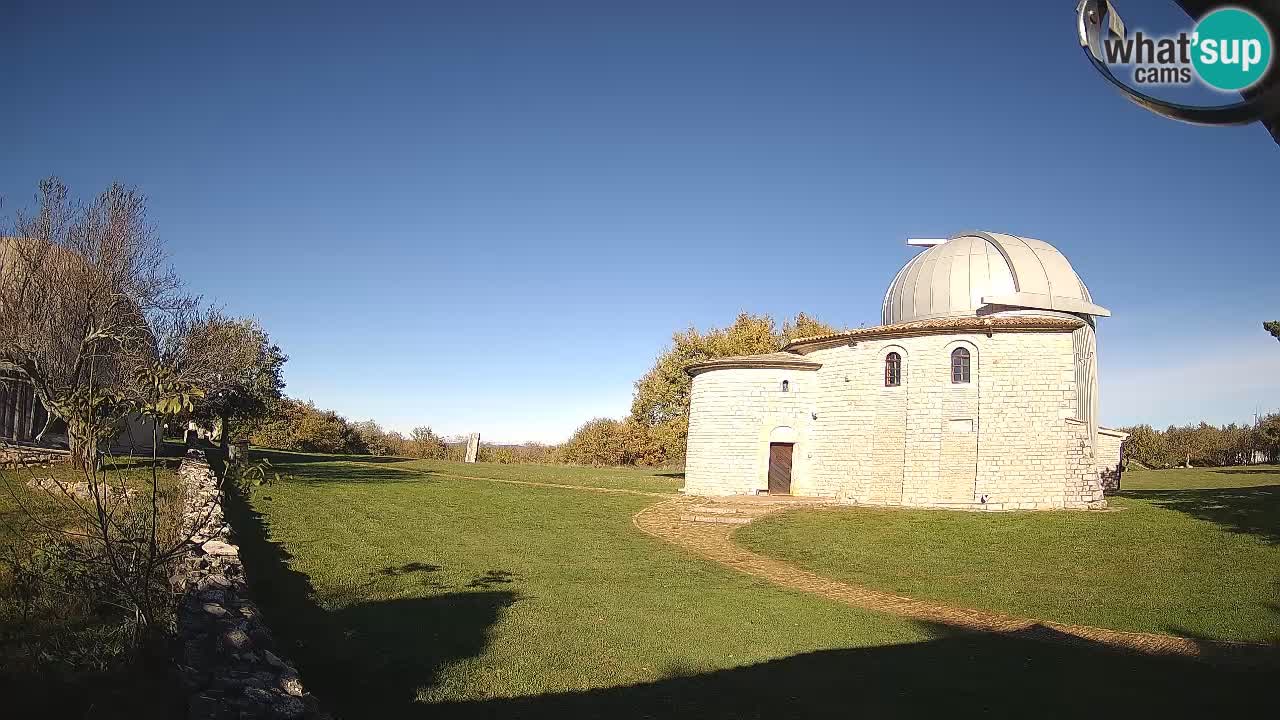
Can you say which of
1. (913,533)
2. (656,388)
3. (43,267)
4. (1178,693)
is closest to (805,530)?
(913,533)

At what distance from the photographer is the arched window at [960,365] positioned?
22.8 meters

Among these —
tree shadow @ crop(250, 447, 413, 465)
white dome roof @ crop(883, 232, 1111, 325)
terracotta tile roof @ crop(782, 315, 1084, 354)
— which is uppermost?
white dome roof @ crop(883, 232, 1111, 325)

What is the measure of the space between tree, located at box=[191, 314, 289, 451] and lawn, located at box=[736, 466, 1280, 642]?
51.8ft

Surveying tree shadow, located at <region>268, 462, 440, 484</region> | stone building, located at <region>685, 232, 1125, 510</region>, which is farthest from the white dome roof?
tree shadow, located at <region>268, 462, 440, 484</region>

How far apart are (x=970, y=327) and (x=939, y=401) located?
256 cm

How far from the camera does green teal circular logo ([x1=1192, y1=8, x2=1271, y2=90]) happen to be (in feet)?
4.96

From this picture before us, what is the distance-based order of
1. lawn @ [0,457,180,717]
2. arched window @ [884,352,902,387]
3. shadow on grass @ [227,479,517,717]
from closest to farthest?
1. lawn @ [0,457,180,717]
2. shadow on grass @ [227,479,517,717]
3. arched window @ [884,352,902,387]

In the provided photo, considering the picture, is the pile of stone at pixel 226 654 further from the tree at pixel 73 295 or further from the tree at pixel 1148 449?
the tree at pixel 1148 449

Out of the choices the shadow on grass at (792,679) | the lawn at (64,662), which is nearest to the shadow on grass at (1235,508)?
the shadow on grass at (792,679)

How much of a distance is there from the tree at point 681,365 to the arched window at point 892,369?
20164 mm

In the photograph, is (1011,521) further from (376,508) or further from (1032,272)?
(376,508)

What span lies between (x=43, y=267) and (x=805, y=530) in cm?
1975

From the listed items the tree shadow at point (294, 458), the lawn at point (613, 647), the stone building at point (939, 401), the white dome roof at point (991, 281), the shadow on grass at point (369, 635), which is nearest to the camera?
the shadow on grass at point (369, 635)

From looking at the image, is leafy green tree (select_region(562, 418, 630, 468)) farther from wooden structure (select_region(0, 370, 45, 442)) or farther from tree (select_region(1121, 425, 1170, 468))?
tree (select_region(1121, 425, 1170, 468))
